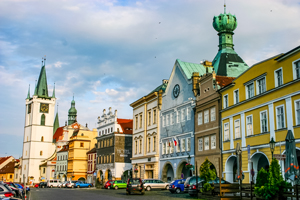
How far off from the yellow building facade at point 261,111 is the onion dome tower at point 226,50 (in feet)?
43.9

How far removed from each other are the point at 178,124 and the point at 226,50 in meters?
13.7

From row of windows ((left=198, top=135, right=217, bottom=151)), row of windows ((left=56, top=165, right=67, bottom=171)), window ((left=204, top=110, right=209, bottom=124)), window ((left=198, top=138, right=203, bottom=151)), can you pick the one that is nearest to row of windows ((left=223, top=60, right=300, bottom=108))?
window ((left=204, top=110, right=209, bottom=124))

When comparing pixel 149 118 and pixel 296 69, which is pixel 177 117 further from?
pixel 296 69

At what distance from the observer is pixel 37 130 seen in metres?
131

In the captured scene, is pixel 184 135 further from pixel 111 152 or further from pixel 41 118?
pixel 41 118

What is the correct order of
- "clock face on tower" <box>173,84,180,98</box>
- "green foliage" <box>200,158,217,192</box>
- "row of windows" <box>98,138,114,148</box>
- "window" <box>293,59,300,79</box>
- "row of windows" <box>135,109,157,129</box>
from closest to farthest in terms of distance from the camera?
"green foliage" <box>200,158,217,192</box> → "window" <box>293,59,300,79</box> → "clock face on tower" <box>173,84,180,98</box> → "row of windows" <box>135,109,157,129</box> → "row of windows" <box>98,138,114,148</box>

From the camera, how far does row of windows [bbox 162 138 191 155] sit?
153 ft

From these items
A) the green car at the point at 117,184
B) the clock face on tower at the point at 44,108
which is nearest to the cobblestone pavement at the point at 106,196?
the green car at the point at 117,184

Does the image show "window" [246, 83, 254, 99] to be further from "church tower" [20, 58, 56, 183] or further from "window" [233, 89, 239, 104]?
"church tower" [20, 58, 56, 183]

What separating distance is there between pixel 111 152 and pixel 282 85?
4871 cm

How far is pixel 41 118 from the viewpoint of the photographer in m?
133

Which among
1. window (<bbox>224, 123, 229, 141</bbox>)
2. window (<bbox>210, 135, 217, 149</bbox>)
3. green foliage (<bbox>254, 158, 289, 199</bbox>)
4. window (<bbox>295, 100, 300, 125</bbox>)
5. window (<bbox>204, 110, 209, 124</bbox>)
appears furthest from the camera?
window (<bbox>204, 110, 209, 124</bbox>)

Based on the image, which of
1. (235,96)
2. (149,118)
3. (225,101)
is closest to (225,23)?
(149,118)

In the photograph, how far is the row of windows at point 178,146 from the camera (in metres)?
46.7
